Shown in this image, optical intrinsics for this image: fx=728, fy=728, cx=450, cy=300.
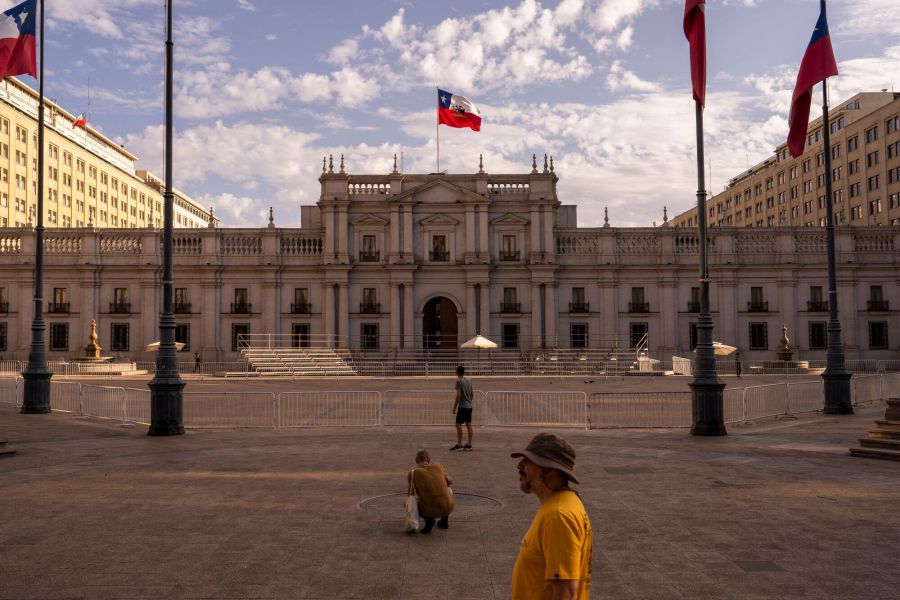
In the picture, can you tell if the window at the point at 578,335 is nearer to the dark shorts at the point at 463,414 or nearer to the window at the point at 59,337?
the window at the point at 59,337

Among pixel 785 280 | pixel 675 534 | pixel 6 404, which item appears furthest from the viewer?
pixel 785 280

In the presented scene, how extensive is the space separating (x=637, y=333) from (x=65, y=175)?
62853mm

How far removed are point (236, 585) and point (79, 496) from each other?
199 inches

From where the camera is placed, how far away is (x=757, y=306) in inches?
2089

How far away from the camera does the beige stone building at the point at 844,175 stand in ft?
223

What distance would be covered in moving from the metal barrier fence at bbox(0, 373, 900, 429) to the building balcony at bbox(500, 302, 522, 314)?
26138mm

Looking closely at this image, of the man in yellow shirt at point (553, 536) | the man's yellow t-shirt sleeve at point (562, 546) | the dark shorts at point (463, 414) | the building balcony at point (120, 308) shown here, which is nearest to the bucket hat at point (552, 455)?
the man in yellow shirt at point (553, 536)

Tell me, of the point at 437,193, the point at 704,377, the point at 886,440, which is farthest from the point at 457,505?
the point at 437,193

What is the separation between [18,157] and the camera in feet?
228

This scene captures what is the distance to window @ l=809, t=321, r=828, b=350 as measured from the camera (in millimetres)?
52781

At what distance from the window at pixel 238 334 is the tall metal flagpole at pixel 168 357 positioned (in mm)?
35318

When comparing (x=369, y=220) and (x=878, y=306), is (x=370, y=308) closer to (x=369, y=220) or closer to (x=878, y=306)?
(x=369, y=220)

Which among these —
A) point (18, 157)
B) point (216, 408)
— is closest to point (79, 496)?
point (216, 408)

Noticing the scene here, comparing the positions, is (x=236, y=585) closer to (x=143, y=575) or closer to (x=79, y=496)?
(x=143, y=575)
